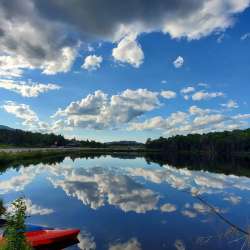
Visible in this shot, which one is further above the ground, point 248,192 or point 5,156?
point 5,156

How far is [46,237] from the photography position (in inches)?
725

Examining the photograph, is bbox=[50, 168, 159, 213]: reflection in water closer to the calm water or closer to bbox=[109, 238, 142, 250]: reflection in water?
the calm water

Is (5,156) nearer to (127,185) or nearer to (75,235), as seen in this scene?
(127,185)

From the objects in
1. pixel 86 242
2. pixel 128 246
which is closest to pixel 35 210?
pixel 86 242

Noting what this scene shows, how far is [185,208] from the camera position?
31.1 metres

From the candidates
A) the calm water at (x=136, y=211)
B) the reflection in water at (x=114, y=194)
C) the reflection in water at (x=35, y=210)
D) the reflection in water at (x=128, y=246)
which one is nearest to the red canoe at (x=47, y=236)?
the calm water at (x=136, y=211)

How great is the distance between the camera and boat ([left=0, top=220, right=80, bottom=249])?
18.0 meters

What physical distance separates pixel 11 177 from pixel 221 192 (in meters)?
32.7

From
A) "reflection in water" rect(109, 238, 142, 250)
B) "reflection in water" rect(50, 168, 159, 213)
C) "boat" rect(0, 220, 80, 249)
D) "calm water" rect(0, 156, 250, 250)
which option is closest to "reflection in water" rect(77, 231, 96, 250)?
"calm water" rect(0, 156, 250, 250)

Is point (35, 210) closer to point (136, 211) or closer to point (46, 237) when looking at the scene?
point (136, 211)

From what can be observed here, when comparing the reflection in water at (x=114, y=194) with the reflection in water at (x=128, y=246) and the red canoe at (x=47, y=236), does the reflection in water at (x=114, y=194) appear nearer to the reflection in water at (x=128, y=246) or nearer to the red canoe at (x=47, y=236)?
the reflection in water at (x=128, y=246)

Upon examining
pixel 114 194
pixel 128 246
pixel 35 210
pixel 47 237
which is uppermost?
pixel 114 194

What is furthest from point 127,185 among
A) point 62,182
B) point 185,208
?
point 185,208

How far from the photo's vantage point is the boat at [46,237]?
1797 centimetres
